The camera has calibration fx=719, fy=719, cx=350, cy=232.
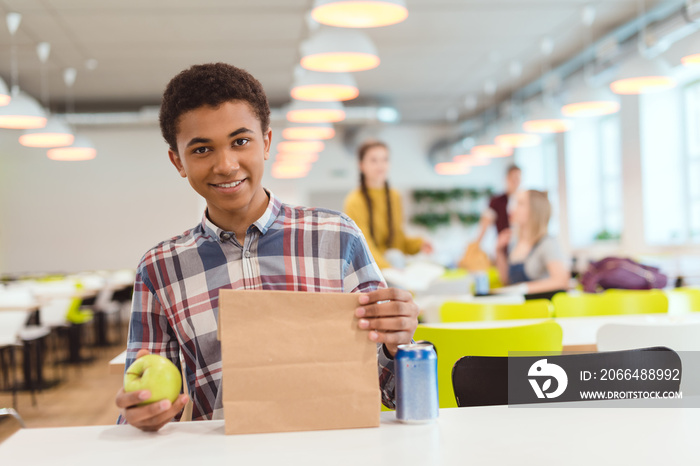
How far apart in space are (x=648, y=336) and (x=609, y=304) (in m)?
1.26

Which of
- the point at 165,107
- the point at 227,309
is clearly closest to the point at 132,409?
the point at 227,309

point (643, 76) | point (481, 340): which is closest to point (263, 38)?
point (643, 76)

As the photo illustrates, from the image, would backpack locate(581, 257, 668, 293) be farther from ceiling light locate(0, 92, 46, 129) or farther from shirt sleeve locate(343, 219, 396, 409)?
ceiling light locate(0, 92, 46, 129)

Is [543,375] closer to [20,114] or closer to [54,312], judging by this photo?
[54,312]

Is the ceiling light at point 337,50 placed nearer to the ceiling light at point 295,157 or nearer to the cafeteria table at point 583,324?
the cafeteria table at point 583,324

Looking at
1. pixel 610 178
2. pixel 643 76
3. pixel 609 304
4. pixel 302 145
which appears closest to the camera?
pixel 609 304

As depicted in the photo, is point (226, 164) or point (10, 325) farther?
point (10, 325)

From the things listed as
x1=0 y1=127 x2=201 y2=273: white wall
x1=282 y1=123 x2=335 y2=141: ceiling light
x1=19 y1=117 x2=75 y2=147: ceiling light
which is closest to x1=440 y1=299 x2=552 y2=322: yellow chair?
x1=19 y1=117 x2=75 y2=147: ceiling light

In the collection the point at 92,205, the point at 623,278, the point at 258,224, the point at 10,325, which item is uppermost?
the point at 92,205

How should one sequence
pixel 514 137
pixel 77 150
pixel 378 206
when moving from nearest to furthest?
1. pixel 378 206
2. pixel 514 137
3. pixel 77 150

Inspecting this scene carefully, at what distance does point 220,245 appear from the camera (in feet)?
5.02

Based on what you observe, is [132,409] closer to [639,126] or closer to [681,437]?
[681,437]

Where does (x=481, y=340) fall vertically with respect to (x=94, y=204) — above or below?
below

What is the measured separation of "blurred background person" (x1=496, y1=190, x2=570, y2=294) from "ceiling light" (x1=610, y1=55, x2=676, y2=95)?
162cm
